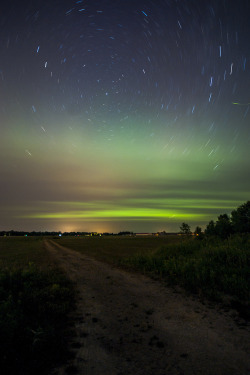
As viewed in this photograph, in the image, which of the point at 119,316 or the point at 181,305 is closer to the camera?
the point at 119,316

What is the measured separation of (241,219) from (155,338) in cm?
2778

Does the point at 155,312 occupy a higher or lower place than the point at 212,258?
lower

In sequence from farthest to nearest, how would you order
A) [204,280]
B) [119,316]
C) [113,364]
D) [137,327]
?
[204,280] < [119,316] < [137,327] < [113,364]

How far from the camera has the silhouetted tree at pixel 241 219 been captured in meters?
28.7

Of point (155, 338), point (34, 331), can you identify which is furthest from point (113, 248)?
point (155, 338)

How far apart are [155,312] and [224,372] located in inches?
159

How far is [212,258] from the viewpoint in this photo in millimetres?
14742

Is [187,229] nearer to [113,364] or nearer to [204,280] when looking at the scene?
[204,280]

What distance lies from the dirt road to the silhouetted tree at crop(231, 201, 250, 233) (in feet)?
72.9

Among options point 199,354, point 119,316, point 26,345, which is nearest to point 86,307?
point 119,316

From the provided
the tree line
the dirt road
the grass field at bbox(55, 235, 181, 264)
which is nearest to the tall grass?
the dirt road

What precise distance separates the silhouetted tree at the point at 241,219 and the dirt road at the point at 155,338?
22230 mm

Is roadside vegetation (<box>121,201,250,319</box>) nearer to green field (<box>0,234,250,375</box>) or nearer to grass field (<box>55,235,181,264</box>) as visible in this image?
green field (<box>0,234,250,375</box>)

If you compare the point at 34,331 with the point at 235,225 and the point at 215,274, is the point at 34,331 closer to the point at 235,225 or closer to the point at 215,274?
the point at 215,274
